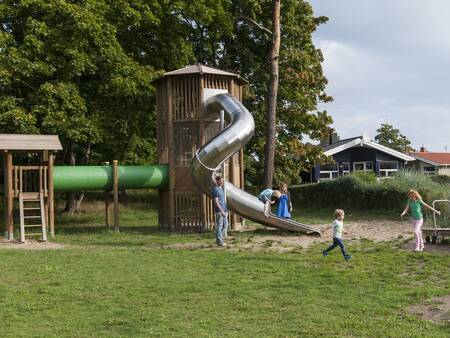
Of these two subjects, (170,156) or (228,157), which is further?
(170,156)

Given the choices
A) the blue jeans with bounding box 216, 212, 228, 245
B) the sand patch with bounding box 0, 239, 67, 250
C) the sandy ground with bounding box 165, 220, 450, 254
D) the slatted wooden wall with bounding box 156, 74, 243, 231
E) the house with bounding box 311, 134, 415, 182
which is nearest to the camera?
the sandy ground with bounding box 165, 220, 450, 254

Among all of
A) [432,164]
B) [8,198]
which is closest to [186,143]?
[8,198]

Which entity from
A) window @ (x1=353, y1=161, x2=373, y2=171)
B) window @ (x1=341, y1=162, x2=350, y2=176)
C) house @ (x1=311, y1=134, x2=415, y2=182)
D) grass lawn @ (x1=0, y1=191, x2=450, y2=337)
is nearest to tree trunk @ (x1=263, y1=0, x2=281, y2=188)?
grass lawn @ (x1=0, y1=191, x2=450, y2=337)

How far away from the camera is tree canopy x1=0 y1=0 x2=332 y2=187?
20203mm

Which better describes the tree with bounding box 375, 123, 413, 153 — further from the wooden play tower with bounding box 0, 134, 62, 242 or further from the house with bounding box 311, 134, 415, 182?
the wooden play tower with bounding box 0, 134, 62, 242

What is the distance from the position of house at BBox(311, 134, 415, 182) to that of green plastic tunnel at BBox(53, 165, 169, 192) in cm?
2468

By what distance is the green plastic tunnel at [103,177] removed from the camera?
672 inches

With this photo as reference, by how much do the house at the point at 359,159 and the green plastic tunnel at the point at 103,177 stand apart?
81.0 ft

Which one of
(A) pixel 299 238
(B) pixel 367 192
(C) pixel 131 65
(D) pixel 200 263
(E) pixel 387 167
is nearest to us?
(D) pixel 200 263

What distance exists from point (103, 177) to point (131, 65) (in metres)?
6.02

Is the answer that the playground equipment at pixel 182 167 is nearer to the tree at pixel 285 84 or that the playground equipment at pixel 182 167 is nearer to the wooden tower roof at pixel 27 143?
the wooden tower roof at pixel 27 143

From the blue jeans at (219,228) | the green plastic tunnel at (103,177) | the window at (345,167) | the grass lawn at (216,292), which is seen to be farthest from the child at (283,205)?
the window at (345,167)

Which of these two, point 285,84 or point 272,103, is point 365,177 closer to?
point 285,84

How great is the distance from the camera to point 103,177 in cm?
1772
